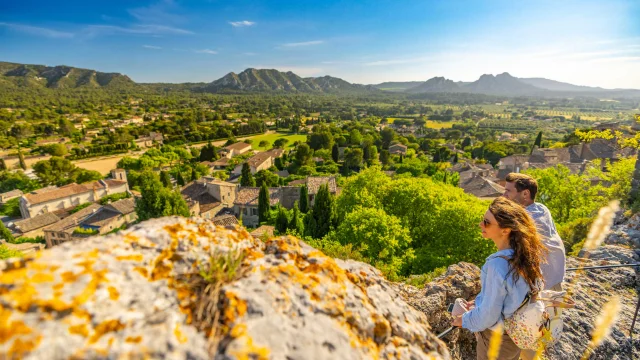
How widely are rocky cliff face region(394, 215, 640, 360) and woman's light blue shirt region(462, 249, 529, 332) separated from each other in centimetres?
203

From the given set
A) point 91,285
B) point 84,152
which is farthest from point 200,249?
point 84,152

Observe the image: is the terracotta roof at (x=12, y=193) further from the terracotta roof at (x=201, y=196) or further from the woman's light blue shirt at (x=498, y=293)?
the woman's light blue shirt at (x=498, y=293)

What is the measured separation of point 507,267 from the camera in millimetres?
3111

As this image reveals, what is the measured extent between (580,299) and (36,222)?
53.8 m

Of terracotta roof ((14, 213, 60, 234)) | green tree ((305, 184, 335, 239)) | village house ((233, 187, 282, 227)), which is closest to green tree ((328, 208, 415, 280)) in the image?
green tree ((305, 184, 335, 239))

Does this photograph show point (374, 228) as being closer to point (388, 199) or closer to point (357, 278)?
point (388, 199)

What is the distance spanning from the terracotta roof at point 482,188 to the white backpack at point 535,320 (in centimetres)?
4002

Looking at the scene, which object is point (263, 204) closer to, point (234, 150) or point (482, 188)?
point (482, 188)

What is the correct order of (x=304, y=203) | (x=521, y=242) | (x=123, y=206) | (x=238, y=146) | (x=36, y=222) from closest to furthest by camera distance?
(x=521, y=242) → (x=304, y=203) → (x=36, y=222) → (x=123, y=206) → (x=238, y=146)

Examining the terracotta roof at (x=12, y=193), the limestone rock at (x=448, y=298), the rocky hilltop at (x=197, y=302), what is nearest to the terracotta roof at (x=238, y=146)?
the terracotta roof at (x=12, y=193)

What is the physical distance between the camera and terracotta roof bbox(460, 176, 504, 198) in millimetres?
39781

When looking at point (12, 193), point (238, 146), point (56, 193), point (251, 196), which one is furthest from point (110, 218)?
point (238, 146)

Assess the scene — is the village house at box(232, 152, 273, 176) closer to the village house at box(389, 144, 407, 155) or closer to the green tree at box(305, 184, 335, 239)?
the village house at box(389, 144, 407, 155)

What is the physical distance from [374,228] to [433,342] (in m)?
12.1
